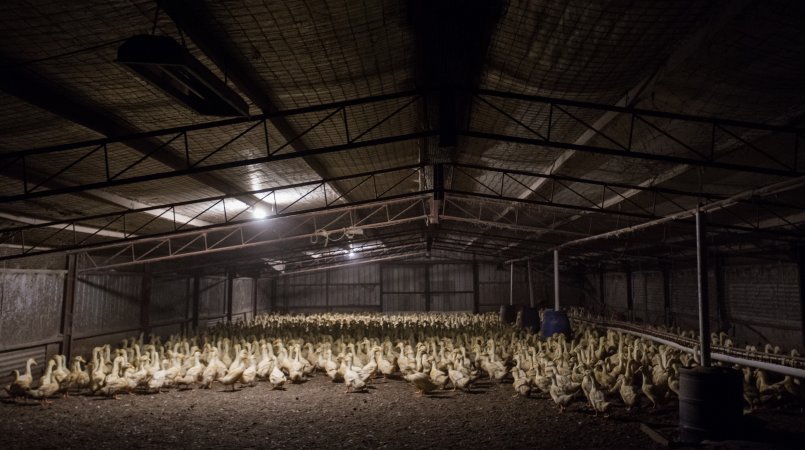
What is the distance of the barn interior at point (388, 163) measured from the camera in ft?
17.1

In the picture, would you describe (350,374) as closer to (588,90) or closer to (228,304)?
(588,90)

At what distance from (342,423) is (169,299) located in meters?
14.8

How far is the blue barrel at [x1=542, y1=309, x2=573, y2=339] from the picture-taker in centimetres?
1617

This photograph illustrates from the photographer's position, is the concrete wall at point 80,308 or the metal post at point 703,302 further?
the concrete wall at point 80,308

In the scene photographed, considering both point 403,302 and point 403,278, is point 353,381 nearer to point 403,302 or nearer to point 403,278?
point 403,302

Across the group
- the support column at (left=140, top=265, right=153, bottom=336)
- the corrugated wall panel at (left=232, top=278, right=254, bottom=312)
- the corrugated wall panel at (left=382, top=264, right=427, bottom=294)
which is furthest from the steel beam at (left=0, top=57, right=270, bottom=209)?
the corrugated wall panel at (left=382, top=264, right=427, bottom=294)

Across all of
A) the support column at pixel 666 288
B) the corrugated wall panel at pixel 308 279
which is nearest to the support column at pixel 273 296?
the corrugated wall panel at pixel 308 279

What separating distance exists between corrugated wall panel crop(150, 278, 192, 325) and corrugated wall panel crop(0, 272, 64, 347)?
4.80 meters

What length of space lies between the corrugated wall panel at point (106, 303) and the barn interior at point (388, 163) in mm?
96

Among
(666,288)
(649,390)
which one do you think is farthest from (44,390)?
(666,288)

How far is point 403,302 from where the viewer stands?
33.3 m

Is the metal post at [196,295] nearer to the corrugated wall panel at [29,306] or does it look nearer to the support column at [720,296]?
the corrugated wall panel at [29,306]

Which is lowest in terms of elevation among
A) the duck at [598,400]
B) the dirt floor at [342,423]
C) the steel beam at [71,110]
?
the dirt floor at [342,423]

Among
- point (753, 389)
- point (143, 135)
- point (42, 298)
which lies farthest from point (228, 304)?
point (753, 389)
